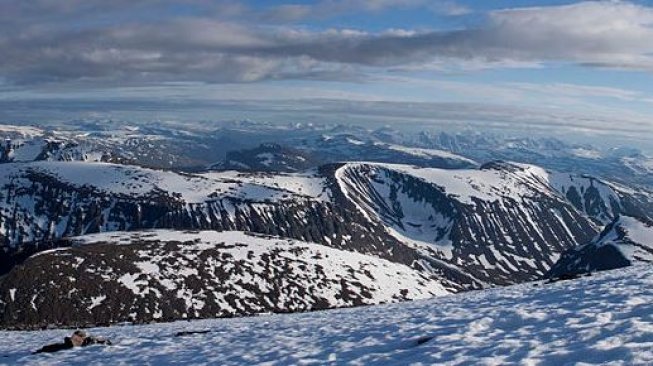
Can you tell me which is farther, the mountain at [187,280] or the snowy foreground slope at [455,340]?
the mountain at [187,280]

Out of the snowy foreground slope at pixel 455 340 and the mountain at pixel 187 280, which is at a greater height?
the snowy foreground slope at pixel 455 340

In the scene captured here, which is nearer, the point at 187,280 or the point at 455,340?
the point at 455,340

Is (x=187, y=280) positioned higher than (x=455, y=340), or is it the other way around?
(x=455, y=340)

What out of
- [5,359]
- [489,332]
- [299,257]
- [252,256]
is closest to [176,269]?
[252,256]

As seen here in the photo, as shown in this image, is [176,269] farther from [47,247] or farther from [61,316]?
[47,247]
